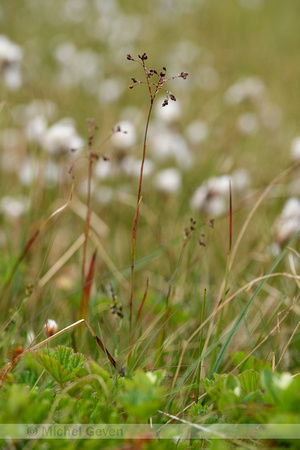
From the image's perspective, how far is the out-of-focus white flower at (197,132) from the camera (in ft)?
10.2

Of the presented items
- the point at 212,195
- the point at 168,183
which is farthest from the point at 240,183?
the point at 212,195

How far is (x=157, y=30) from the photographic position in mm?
6926

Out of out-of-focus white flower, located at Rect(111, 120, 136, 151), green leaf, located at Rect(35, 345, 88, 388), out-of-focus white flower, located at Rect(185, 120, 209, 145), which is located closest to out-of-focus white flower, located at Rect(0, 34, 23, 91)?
out-of-focus white flower, located at Rect(111, 120, 136, 151)

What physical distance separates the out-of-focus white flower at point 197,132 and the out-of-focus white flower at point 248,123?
0.78 feet

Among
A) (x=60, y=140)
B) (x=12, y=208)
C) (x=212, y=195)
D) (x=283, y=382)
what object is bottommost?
(x=283, y=382)

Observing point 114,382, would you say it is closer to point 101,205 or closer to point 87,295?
point 87,295

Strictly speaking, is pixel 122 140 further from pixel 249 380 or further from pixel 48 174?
pixel 249 380

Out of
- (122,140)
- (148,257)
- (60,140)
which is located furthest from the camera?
(122,140)

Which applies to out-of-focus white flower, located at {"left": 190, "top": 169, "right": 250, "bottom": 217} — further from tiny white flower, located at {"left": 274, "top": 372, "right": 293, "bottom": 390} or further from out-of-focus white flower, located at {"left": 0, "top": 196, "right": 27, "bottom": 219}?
tiny white flower, located at {"left": 274, "top": 372, "right": 293, "bottom": 390}

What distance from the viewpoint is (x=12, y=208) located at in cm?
192

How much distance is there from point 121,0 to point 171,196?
21.7 feet

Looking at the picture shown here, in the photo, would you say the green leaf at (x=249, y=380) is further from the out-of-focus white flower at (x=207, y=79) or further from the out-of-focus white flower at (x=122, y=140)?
the out-of-focus white flower at (x=207, y=79)

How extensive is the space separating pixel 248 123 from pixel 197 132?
32cm

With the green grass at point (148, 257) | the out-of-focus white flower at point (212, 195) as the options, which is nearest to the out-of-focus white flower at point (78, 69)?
the green grass at point (148, 257)
